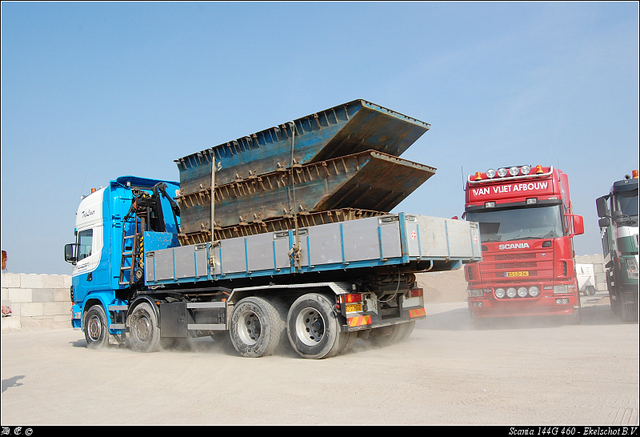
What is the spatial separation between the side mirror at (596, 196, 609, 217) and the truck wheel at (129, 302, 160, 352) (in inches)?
456

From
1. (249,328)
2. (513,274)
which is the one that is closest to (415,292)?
(513,274)

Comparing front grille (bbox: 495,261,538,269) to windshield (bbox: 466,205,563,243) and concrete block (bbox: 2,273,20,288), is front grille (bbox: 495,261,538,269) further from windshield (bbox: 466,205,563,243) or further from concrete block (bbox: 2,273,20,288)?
concrete block (bbox: 2,273,20,288)

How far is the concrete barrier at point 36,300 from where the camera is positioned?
2458cm

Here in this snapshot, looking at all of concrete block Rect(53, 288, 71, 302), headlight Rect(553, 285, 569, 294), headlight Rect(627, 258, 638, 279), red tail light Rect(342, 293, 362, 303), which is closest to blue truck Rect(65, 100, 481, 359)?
red tail light Rect(342, 293, 362, 303)

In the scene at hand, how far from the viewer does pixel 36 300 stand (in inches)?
1012

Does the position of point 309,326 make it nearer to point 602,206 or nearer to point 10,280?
point 602,206

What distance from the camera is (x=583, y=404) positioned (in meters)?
5.37

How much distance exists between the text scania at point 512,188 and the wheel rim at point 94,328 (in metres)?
10.6

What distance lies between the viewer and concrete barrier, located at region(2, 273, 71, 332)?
968 inches

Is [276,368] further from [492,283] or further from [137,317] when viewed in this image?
[492,283]

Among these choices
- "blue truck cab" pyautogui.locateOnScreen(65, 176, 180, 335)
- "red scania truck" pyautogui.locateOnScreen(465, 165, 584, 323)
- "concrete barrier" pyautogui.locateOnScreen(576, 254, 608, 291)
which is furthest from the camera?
"concrete barrier" pyautogui.locateOnScreen(576, 254, 608, 291)

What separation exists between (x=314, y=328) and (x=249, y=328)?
1.66 metres

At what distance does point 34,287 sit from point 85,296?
43.4 feet

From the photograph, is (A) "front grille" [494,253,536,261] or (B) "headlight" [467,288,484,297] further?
(B) "headlight" [467,288,484,297]
